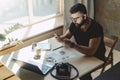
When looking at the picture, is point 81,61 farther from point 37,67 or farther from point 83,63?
point 37,67

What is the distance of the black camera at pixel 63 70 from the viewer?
6.19ft

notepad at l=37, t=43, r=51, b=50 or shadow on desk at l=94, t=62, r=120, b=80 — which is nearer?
shadow on desk at l=94, t=62, r=120, b=80

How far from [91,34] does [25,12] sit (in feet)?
4.67

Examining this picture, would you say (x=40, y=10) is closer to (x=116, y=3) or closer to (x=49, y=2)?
(x=49, y=2)

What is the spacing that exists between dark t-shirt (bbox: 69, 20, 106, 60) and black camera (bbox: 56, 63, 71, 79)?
0.53 meters

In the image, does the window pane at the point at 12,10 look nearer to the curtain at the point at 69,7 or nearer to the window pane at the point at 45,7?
the window pane at the point at 45,7

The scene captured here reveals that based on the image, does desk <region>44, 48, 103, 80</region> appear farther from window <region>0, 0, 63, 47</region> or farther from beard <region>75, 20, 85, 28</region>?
window <region>0, 0, 63, 47</region>

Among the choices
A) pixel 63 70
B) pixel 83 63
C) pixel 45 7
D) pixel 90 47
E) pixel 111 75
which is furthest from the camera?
pixel 45 7

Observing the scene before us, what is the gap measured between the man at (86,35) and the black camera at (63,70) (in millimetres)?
350

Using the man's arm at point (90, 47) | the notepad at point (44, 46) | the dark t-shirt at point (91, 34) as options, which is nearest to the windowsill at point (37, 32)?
the notepad at point (44, 46)

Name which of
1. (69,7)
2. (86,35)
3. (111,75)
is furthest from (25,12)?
(111,75)

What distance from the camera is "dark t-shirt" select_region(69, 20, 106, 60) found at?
2.33m

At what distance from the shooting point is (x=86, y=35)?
2.42m

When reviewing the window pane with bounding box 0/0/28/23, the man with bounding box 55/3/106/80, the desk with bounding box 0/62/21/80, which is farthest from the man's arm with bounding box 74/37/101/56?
the window pane with bounding box 0/0/28/23
